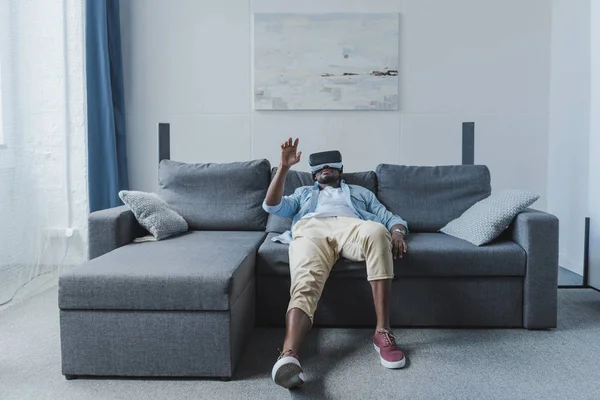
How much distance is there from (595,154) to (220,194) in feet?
7.88

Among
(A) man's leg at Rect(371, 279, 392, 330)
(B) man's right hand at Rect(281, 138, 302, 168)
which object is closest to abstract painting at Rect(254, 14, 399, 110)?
(B) man's right hand at Rect(281, 138, 302, 168)

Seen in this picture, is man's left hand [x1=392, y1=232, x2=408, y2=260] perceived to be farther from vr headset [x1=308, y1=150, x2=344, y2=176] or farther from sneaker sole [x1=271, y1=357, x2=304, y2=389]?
sneaker sole [x1=271, y1=357, x2=304, y2=389]

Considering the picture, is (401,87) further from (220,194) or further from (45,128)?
(45,128)

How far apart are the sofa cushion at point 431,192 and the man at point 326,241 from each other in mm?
229

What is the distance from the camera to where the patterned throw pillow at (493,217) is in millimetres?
2959

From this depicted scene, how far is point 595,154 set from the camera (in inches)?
141

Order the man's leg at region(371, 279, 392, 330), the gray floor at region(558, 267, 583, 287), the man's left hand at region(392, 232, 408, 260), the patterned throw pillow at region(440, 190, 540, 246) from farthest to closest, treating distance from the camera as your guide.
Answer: the gray floor at region(558, 267, 583, 287) → the patterned throw pillow at region(440, 190, 540, 246) → the man's left hand at region(392, 232, 408, 260) → the man's leg at region(371, 279, 392, 330)

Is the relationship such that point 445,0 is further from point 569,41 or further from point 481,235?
point 481,235

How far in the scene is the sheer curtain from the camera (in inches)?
129

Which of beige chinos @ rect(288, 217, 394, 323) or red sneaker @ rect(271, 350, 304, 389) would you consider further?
beige chinos @ rect(288, 217, 394, 323)

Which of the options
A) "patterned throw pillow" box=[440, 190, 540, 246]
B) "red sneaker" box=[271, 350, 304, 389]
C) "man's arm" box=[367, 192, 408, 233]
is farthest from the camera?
"man's arm" box=[367, 192, 408, 233]

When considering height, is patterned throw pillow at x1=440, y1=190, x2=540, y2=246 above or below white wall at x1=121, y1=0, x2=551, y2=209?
below

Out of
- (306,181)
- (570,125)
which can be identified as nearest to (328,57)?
(306,181)

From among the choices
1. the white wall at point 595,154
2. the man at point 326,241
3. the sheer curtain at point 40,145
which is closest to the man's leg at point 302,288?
the man at point 326,241
